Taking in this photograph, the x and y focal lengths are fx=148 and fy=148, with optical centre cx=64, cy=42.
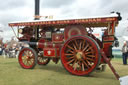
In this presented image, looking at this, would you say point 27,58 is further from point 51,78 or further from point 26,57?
point 51,78

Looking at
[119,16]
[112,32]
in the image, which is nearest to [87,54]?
[112,32]

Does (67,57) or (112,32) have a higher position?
(112,32)

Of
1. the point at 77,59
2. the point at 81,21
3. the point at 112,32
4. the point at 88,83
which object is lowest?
the point at 88,83

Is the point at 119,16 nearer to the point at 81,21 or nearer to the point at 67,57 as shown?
the point at 81,21

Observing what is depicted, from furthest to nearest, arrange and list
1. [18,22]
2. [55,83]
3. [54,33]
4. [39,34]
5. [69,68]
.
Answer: [39,34], [18,22], [54,33], [69,68], [55,83]

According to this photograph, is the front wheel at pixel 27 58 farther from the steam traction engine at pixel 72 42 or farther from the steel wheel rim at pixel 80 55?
the steel wheel rim at pixel 80 55

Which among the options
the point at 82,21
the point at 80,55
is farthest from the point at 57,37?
the point at 80,55

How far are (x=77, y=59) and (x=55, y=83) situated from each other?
140 centimetres

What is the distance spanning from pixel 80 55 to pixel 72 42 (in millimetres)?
581

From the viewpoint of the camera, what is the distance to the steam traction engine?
4.88m

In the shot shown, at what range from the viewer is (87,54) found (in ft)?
16.6

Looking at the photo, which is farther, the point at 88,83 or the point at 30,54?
the point at 30,54

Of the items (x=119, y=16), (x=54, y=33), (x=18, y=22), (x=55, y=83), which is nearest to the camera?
(x=55, y=83)

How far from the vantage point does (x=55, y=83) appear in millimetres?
3959
